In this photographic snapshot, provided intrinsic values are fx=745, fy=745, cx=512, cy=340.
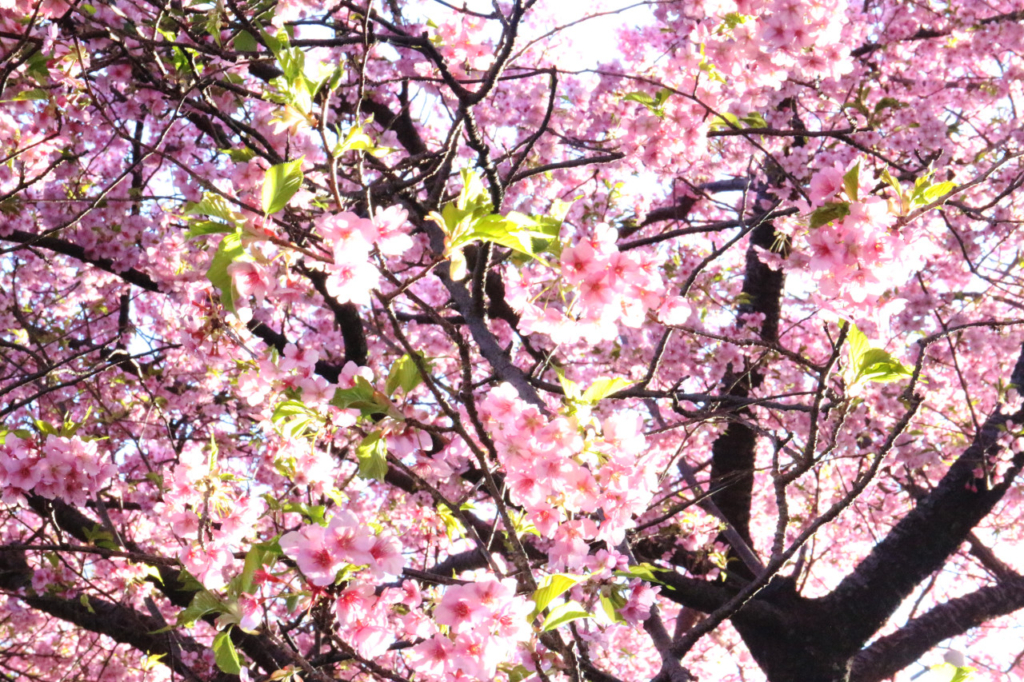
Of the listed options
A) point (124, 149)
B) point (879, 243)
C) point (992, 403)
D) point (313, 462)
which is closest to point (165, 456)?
point (124, 149)

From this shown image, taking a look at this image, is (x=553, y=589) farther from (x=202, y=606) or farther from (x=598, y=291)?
(x=202, y=606)

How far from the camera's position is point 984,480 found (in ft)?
15.3

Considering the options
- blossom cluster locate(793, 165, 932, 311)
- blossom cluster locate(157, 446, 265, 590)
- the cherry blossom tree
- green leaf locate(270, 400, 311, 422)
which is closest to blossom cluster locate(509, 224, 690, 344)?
the cherry blossom tree

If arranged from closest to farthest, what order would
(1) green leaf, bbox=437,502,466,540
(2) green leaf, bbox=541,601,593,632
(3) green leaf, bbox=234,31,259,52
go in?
(2) green leaf, bbox=541,601,593,632, (1) green leaf, bbox=437,502,466,540, (3) green leaf, bbox=234,31,259,52

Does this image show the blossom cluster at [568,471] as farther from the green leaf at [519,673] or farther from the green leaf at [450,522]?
the green leaf at [450,522]

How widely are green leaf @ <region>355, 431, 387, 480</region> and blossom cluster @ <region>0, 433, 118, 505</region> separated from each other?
1.35 meters

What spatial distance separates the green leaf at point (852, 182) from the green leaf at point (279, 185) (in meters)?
1.12

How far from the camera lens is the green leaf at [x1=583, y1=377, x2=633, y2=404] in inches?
62.2

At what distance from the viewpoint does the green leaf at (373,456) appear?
1565 millimetres

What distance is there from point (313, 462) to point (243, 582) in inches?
16.7

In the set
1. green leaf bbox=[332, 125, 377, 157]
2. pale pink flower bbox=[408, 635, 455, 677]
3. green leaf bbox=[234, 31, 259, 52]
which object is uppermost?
green leaf bbox=[234, 31, 259, 52]

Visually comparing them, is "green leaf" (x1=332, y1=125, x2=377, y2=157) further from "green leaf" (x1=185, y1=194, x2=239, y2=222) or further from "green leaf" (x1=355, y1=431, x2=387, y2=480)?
"green leaf" (x1=355, y1=431, x2=387, y2=480)

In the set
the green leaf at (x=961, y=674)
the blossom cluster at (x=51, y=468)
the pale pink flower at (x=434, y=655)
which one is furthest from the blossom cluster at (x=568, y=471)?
the blossom cluster at (x=51, y=468)

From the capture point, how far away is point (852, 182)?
62.2 inches
